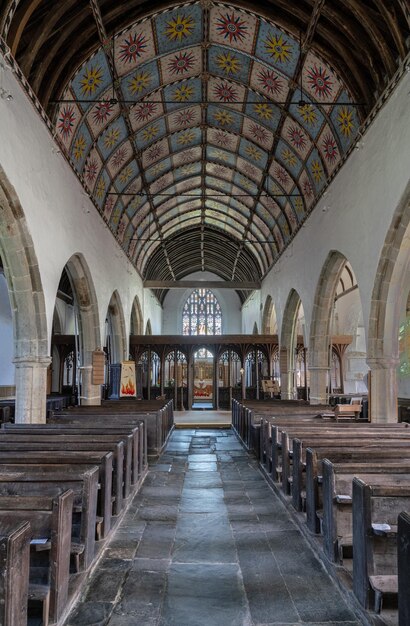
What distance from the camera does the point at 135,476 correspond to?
545cm

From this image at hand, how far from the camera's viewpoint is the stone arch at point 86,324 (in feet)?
35.4

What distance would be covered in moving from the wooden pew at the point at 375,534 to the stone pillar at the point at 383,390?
17.4 feet

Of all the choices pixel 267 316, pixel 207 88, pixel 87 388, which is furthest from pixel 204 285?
pixel 207 88

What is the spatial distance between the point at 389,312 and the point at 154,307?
1740cm

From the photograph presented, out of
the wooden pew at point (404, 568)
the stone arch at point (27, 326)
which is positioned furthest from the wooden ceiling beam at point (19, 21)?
the wooden pew at point (404, 568)

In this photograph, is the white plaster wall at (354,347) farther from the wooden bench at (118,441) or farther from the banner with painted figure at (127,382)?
the wooden bench at (118,441)

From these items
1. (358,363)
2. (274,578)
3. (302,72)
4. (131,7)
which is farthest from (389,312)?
(358,363)

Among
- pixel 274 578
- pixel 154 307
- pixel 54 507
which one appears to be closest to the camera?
pixel 54 507

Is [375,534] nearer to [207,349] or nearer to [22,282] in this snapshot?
[22,282]

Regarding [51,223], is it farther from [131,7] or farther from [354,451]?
[354,451]

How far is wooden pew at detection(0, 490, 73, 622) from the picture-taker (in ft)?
8.12

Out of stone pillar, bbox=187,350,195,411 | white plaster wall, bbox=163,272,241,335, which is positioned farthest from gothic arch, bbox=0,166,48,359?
white plaster wall, bbox=163,272,241,335

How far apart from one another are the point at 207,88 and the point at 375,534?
997cm

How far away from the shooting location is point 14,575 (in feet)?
6.48
